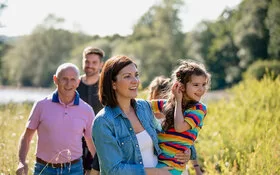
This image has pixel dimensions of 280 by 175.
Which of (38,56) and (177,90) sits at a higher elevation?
(38,56)

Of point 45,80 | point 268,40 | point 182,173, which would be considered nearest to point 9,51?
point 45,80

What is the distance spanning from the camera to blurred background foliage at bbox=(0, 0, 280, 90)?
43906 mm

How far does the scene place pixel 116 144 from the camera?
2789mm

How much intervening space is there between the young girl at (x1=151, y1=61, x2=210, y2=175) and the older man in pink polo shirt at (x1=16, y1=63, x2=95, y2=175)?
109cm

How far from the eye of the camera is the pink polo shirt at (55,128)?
14.0 feet

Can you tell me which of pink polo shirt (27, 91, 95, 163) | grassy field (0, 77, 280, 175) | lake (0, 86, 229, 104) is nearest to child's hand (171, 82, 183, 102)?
pink polo shirt (27, 91, 95, 163)

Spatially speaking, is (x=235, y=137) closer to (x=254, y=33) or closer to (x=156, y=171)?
(x=156, y=171)

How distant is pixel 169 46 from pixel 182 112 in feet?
142

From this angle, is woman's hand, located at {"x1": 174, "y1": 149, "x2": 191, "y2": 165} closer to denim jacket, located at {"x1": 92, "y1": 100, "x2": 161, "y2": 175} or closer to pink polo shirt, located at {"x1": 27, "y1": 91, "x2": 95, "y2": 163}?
denim jacket, located at {"x1": 92, "y1": 100, "x2": 161, "y2": 175}

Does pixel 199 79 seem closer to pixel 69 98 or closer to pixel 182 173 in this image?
pixel 182 173

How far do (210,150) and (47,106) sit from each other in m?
4.45

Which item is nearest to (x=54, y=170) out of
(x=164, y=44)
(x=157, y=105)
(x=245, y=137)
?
(x=157, y=105)

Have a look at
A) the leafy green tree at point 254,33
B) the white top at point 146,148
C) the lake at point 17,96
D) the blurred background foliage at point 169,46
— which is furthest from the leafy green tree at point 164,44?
the white top at point 146,148

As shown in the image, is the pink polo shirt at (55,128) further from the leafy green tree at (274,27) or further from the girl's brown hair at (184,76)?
the leafy green tree at (274,27)
